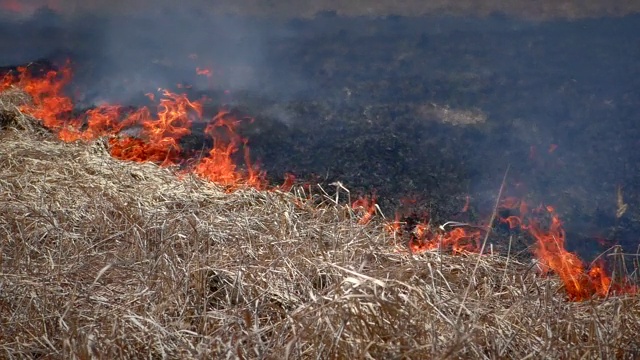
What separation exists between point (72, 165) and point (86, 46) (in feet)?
14.8

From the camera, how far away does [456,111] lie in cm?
670

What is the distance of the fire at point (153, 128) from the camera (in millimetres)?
6125

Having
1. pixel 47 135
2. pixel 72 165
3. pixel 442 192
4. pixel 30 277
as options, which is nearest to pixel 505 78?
pixel 442 192

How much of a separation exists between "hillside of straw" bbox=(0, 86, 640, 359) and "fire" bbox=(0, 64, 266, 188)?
1.42 meters

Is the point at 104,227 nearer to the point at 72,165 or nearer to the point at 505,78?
the point at 72,165

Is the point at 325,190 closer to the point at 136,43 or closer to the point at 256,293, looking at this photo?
the point at 256,293

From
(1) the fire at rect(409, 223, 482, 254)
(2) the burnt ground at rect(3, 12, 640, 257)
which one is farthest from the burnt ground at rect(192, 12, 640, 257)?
(1) the fire at rect(409, 223, 482, 254)

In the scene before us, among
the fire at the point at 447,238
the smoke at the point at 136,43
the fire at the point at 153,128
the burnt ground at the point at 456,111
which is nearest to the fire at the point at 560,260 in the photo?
the burnt ground at the point at 456,111

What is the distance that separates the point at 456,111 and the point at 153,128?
325 centimetres

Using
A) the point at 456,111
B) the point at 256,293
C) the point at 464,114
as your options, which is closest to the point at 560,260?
the point at 256,293

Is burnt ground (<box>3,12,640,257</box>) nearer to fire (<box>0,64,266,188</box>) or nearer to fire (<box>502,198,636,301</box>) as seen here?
fire (<box>502,198,636,301</box>)

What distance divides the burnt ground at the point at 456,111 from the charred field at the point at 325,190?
24mm

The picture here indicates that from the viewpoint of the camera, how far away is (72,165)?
5398mm

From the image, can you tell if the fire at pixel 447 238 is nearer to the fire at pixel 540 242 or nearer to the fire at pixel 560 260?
the fire at pixel 540 242
